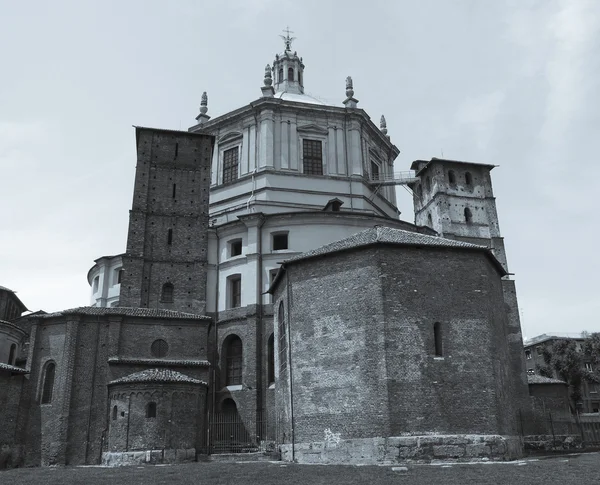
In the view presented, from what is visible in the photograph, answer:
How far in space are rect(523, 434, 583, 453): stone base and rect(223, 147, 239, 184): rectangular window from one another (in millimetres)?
19746

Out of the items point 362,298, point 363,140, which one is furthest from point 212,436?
point 363,140

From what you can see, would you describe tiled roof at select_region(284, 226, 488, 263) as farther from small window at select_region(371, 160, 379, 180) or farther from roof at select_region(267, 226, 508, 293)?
small window at select_region(371, 160, 379, 180)

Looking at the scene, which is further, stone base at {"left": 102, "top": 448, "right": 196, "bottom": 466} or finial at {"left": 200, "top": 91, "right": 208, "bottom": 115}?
finial at {"left": 200, "top": 91, "right": 208, "bottom": 115}

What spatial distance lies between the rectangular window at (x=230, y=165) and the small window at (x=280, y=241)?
6.42 m

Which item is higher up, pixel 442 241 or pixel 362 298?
pixel 442 241

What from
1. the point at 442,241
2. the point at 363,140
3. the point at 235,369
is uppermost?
the point at 363,140

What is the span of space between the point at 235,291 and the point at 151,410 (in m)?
8.40

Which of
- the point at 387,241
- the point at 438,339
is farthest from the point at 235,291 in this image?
the point at 438,339

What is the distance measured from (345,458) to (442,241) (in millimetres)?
7381

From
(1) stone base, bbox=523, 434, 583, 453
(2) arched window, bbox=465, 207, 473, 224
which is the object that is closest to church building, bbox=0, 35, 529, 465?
(2) arched window, bbox=465, 207, 473, 224

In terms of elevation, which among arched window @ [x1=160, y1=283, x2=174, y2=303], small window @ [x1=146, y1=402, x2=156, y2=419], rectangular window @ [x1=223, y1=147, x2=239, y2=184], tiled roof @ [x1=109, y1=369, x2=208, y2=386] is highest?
rectangular window @ [x1=223, y1=147, x2=239, y2=184]

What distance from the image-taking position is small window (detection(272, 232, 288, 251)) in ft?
89.6

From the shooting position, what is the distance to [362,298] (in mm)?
17156

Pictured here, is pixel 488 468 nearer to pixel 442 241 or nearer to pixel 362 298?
pixel 362 298
